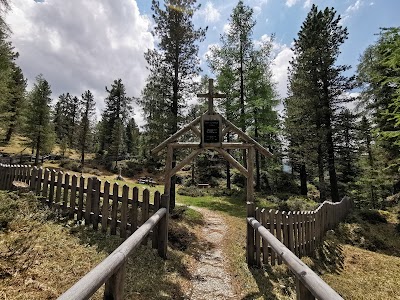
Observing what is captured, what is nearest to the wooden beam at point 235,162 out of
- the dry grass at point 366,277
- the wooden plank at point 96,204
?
the dry grass at point 366,277

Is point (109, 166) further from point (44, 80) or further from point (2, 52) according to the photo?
→ point (2, 52)

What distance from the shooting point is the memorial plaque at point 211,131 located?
759 cm

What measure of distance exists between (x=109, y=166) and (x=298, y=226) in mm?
37334

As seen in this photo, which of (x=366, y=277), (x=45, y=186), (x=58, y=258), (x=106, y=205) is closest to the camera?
(x=58, y=258)

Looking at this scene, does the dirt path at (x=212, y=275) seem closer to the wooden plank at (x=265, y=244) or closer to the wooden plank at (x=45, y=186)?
the wooden plank at (x=265, y=244)

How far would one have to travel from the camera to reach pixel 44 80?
30.4 m

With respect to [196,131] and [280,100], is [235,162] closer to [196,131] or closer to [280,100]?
[196,131]

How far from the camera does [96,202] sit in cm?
727

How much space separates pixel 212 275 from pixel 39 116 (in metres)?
32.2

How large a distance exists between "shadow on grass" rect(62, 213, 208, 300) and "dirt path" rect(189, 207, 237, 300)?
289mm

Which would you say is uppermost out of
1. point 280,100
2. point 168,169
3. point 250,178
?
point 280,100

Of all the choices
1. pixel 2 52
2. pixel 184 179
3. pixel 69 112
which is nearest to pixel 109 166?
pixel 184 179

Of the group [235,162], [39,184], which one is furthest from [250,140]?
[39,184]

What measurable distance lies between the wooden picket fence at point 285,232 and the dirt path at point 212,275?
1.04 meters
